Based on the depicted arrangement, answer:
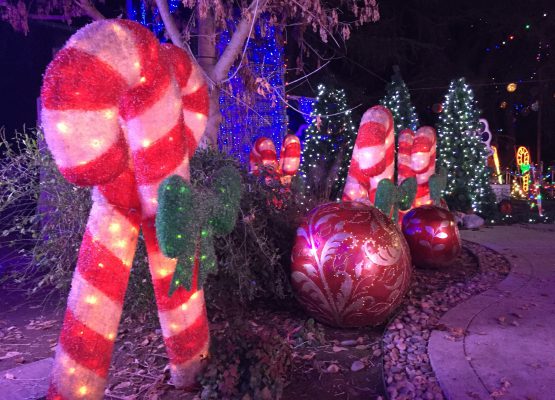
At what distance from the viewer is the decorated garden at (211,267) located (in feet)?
8.46

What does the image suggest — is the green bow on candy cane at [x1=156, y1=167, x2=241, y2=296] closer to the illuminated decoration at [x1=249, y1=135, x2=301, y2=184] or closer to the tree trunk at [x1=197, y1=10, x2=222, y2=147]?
the tree trunk at [x1=197, y1=10, x2=222, y2=147]

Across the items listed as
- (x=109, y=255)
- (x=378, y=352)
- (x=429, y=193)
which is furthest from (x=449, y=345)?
(x=429, y=193)

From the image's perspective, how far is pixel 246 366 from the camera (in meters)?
3.11

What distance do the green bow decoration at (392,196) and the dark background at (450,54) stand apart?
8478mm

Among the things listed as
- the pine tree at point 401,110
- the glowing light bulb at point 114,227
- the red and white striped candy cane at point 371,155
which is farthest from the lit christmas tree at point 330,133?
the glowing light bulb at point 114,227

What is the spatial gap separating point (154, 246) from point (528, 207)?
17.1m

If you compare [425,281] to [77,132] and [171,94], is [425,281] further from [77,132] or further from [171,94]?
[77,132]

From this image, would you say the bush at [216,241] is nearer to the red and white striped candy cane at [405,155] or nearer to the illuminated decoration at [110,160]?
the illuminated decoration at [110,160]

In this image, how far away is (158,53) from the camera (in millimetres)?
2639

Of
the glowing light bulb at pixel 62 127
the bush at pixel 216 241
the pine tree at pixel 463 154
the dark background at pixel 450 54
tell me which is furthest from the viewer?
the dark background at pixel 450 54

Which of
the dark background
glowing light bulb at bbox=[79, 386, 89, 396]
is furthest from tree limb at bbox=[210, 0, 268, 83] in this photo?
the dark background

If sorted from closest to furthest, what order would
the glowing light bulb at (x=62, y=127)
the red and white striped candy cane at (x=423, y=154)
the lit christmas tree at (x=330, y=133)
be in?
1. the glowing light bulb at (x=62, y=127)
2. the red and white striped candy cane at (x=423, y=154)
3. the lit christmas tree at (x=330, y=133)

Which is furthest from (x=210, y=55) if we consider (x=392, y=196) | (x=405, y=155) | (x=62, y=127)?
(x=62, y=127)

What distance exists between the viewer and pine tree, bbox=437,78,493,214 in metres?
12.9
